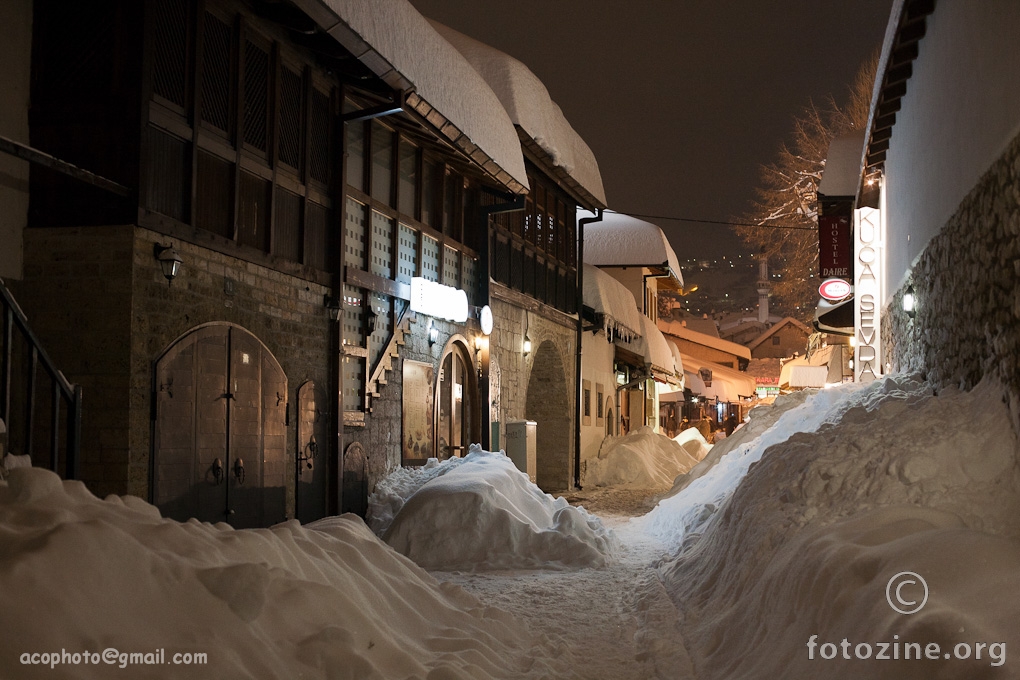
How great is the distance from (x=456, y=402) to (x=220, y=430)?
23.2ft

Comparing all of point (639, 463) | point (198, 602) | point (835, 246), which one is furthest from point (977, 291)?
point (639, 463)

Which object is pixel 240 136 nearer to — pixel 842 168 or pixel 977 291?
pixel 977 291

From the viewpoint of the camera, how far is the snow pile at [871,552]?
430 centimetres

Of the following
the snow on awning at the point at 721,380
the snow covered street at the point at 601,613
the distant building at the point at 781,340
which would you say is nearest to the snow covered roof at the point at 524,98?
the snow covered street at the point at 601,613

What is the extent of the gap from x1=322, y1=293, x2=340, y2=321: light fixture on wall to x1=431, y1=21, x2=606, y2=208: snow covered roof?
21.8 ft

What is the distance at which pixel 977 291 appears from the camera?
24.8 ft

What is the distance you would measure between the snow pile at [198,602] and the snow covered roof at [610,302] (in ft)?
61.4

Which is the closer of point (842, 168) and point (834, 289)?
point (842, 168)

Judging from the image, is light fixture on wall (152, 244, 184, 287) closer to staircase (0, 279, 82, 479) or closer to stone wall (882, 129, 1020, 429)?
staircase (0, 279, 82, 479)

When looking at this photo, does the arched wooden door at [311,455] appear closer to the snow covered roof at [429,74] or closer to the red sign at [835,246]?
the snow covered roof at [429,74]

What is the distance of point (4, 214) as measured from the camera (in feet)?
27.1

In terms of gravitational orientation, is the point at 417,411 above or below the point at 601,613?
above

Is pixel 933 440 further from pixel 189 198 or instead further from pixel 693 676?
pixel 189 198

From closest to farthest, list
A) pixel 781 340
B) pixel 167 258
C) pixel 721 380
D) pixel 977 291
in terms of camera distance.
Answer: pixel 977 291
pixel 167 258
pixel 721 380
pixel 781 340
